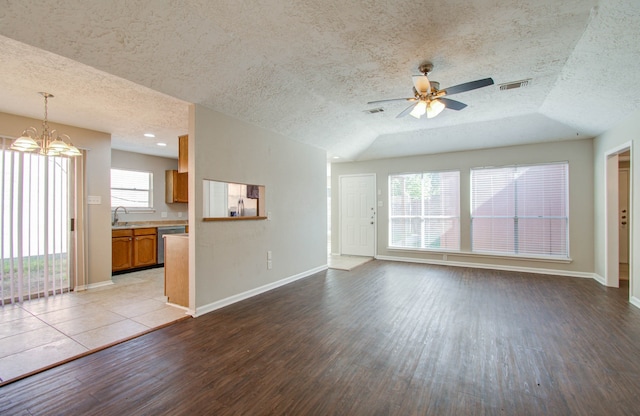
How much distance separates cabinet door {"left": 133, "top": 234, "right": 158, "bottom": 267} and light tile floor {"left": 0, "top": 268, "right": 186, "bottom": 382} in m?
1.31

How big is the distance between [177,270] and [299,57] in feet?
10.0

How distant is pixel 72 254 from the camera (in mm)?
4445

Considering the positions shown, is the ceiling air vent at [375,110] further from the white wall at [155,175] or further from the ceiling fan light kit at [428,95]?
the white wall at [155,175]

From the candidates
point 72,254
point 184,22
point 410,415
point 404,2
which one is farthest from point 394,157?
point 72,254

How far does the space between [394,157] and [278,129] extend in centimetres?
350

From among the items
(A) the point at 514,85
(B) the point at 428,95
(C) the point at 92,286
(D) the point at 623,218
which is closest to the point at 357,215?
(A) the point at 514,85

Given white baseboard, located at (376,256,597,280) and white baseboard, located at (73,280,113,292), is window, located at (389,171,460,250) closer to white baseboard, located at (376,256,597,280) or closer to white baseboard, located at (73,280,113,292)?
white baseboard, located at (376,256,597,280)

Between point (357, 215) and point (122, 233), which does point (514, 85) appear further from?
point (122, 233)

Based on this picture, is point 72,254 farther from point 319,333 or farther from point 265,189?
point 319,333

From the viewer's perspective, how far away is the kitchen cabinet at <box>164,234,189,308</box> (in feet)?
12.1

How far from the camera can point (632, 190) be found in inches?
152

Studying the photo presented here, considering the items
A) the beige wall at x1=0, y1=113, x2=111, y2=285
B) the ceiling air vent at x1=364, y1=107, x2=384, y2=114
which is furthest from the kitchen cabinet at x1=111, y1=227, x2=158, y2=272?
the ceiling air vent at x1=364, y1=107, x2=384, y2=114

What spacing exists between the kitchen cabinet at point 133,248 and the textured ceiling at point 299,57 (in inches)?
→ 85.2

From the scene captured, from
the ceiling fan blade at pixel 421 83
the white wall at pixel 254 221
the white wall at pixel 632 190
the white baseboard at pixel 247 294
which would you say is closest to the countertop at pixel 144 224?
the white wall at pixel 254 221
